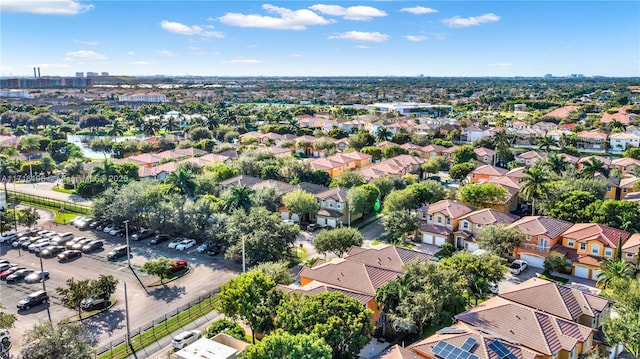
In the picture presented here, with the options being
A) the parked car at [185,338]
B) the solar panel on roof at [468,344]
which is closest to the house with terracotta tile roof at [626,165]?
the solar panel on roof at [468,344]

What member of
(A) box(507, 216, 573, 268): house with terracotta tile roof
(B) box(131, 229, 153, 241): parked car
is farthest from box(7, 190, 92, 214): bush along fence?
(A) box(507, 216, 573, 268): house with terracotta tile roof

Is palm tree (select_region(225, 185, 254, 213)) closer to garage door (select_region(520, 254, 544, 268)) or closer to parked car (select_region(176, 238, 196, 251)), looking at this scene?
parked car (select_region(176, 238, 196, 251))

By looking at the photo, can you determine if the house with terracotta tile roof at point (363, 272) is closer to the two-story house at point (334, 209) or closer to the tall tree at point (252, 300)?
the tall tree at point (252, 300)

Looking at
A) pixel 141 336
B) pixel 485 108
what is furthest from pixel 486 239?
pixel 485 108

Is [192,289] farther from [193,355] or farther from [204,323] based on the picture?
[193,355]

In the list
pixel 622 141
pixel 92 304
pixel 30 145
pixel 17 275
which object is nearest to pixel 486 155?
pixel 622 141
